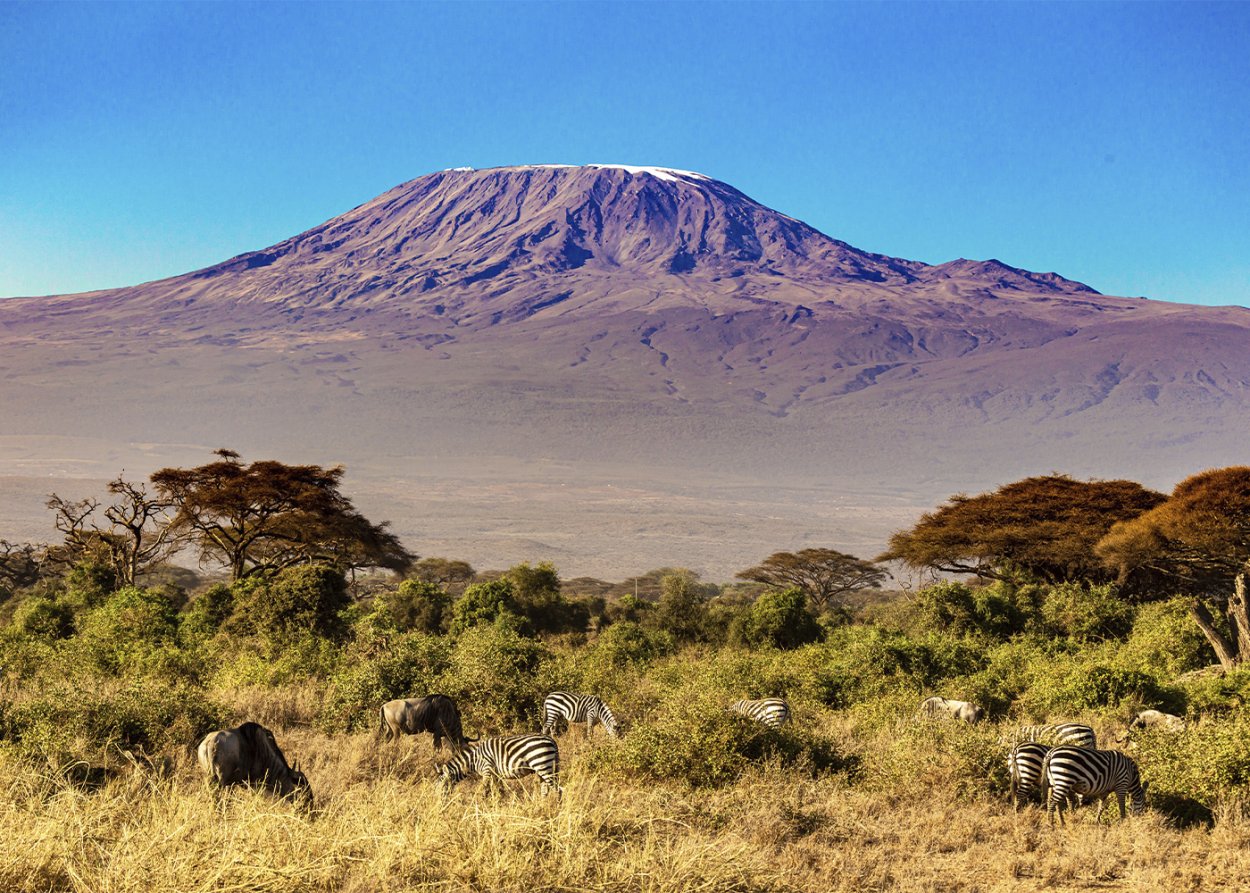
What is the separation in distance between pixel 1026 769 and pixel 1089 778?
634mm

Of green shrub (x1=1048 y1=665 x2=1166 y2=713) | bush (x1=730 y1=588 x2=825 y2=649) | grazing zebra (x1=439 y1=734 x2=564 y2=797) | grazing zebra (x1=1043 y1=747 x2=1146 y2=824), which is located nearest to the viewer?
grazing zebra (x1=1043 y1=747 x2=1146 y2=824)

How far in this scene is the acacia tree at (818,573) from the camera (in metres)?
45.0

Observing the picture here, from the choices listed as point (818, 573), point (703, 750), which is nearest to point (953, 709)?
point (703, 750)

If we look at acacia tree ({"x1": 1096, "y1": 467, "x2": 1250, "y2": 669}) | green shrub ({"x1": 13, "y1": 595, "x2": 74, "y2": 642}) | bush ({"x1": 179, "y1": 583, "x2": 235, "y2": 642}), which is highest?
acacia tree ({"x1": 1096, "y1": 467, "x2": 1250, "y2": 669})

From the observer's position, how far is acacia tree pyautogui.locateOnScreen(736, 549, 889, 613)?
148ft

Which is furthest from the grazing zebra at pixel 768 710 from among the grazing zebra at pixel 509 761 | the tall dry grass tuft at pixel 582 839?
the grazing zebra at pixel 509 761

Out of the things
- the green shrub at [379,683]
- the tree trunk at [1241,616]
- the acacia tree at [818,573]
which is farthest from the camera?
the acacia tree at [818,573]

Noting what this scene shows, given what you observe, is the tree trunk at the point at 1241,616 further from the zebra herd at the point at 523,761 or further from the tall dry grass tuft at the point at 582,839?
the tall dry grass tuft at the point at 582,839

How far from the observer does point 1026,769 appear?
948 cm

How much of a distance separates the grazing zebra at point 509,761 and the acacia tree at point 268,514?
734 inches

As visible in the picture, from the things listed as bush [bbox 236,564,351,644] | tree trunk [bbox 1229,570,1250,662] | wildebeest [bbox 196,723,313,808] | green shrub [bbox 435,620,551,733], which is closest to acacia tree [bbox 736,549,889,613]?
tree trunk [bbox 1229,570,1250,662]

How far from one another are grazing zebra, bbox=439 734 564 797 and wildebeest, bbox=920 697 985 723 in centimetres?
554

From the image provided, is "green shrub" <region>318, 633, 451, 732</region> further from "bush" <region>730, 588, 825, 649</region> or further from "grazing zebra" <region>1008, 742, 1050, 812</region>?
"bush" <region>730, 588, 825, 649</region>

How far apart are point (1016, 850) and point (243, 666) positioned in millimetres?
12010
